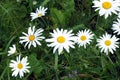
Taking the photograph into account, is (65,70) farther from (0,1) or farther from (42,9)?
(0,1)

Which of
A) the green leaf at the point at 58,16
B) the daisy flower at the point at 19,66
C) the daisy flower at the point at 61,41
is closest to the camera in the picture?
the daisy flower at the point at 61,41

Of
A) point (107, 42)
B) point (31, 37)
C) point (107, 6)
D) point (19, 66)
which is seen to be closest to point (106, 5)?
point (107, 6)

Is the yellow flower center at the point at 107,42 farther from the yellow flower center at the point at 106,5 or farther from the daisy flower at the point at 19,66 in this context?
the daisy flower at the point at 19,66

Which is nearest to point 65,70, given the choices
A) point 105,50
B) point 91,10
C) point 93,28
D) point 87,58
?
point 87,58

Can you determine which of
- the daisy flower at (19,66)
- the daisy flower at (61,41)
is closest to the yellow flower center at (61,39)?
the daisy flower at (61,41)

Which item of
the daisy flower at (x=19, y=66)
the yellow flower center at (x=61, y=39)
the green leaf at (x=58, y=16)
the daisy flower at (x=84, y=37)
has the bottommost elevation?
the daisy flower at (x=19, y=66)

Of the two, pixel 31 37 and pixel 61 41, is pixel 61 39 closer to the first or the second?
pixel 61 41

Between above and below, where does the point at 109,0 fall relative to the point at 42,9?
below
